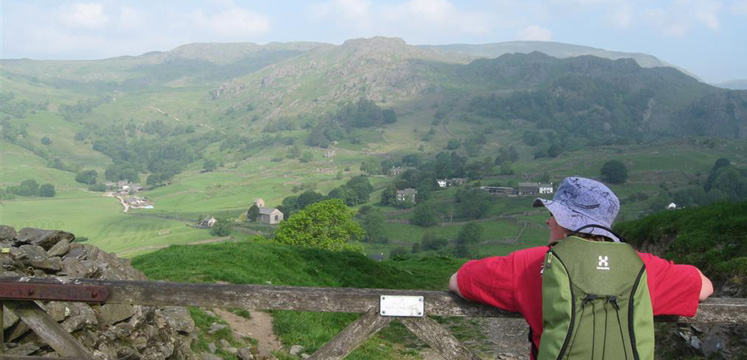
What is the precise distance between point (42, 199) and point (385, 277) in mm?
195351

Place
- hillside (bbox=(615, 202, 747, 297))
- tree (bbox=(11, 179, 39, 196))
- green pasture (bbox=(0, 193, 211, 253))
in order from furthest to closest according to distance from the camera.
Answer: tree (bbox=(11, 179, 39, 196)), green pasture (bbox=(0, 193, 211, 253)), hillside (bbox=(615, 202, 747, 297))

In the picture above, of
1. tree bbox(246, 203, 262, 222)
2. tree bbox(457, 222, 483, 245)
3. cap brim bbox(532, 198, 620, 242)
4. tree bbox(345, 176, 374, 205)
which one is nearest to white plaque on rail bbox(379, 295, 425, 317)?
cap brim bbox(532, 198, 620, 242)

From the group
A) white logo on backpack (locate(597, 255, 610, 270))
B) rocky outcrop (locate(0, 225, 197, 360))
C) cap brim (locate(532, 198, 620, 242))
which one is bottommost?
rocky outcrop (locate(0, 225, 197, 360))

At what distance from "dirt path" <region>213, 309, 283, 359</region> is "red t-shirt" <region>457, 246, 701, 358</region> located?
7.58 metres

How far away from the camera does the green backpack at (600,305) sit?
342 centimetres

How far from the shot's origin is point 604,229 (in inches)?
145

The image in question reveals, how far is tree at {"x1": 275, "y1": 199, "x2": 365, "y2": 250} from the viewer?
50719 millimetres

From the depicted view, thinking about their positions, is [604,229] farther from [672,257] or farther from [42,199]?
[42,199]

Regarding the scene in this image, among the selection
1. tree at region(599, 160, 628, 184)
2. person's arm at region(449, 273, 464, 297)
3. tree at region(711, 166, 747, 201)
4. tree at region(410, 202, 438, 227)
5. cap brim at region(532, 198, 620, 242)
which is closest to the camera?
cap brim at region(532, 198, 620, 242)

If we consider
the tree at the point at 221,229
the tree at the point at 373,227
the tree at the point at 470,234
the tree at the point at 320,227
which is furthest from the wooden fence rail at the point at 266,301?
the tree at the point at 221,229

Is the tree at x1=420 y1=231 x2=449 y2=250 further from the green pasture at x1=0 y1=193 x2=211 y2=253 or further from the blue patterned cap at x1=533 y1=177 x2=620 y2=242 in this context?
the blue patterned cap at x1=533 y1=177 x2=620 y2=242

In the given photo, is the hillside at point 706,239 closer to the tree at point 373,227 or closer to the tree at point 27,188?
the tree at point 373,227

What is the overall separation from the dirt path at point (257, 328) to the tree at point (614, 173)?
15794 cm

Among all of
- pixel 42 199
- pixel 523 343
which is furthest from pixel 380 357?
pixel 42 199
